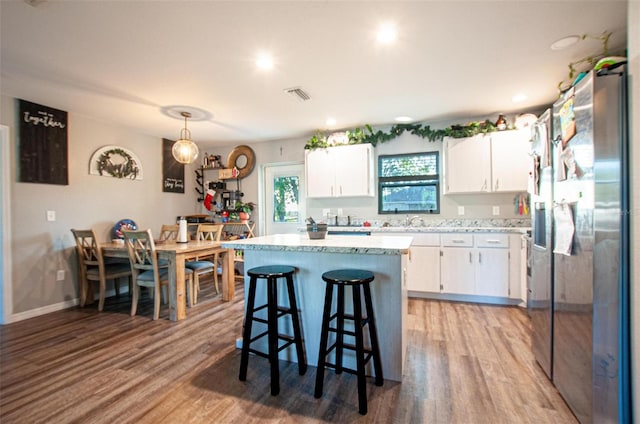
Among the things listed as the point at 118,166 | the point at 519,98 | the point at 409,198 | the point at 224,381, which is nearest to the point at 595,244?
the point at 224,381

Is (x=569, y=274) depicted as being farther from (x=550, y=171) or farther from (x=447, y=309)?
(x=447, y=309)

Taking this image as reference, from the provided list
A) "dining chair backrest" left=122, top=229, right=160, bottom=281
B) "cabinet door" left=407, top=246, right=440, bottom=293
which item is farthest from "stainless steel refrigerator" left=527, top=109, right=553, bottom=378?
"dining chair backrest" left=122, top=229, right=160, bottom=281

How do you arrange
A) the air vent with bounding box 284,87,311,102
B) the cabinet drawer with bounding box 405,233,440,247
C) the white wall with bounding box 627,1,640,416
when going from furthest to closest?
1. the cabinet drawer with bounding box 405,233,440,247
2. the air vent with bounding box 284,87,311,102
3. the white wall with bounding box 627,1,640,416

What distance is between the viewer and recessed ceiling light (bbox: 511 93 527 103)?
3252 mm

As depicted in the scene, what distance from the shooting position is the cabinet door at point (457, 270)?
141 inches

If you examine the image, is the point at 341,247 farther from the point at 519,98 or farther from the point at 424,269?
the point at 519,98

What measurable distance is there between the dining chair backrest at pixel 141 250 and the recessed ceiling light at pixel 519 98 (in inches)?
169

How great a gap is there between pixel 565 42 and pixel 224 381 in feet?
11.5

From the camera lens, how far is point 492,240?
352 centimetres

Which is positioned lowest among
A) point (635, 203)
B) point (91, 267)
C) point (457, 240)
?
point (91, 267)

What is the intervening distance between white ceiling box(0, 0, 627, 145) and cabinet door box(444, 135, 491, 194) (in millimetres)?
415

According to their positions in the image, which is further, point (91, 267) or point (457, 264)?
point (91, 267)

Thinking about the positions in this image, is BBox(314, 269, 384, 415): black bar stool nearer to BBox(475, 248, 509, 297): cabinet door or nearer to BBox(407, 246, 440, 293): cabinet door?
BBox(407, 246, 440, 293): cabinet door

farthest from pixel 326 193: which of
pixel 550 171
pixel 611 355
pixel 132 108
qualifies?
pixel 611 355
